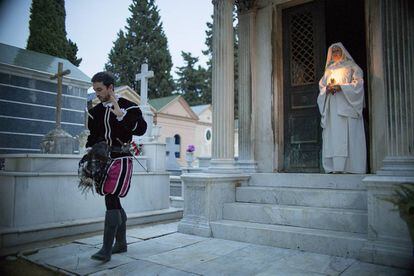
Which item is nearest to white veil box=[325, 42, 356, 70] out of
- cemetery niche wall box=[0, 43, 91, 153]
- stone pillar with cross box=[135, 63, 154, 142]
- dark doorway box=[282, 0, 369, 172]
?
dark doorway box=[282, 0, 369, 172]

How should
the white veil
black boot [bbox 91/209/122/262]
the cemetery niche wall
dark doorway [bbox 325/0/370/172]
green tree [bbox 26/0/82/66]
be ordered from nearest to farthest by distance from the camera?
black boot [bbox 91/209/122/262]
the white veil
dark doorway [bbox 325/0/370/172]
the cemetery niche wall
green tree [bbox 26/0/82/66]

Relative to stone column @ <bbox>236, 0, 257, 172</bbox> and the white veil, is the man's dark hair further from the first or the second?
the white veil

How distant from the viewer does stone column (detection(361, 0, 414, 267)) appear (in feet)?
11.1

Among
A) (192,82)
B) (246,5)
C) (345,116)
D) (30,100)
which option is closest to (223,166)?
(345,116)

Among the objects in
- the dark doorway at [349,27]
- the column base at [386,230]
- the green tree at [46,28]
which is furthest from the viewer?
the green tree at [46,28]

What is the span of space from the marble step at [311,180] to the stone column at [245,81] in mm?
560

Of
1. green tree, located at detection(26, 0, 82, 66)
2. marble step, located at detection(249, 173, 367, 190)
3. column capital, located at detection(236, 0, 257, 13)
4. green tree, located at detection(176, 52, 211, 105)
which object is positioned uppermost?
green tree, located at detection(176, 52, 211, 105)

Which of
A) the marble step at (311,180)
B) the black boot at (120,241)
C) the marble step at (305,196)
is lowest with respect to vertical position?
the black boot at (120,241)

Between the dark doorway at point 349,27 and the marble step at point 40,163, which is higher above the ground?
the dark doorway at point 349,27

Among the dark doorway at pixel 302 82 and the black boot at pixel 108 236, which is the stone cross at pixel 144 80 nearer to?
the dark doorway at pixel 302 82

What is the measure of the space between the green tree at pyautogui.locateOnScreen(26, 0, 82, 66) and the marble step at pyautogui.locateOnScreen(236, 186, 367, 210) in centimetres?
1426

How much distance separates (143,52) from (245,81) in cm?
3379

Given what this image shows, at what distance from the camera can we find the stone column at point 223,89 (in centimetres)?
558

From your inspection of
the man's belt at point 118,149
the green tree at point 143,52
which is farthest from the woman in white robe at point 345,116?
the green tree at point 143,52
